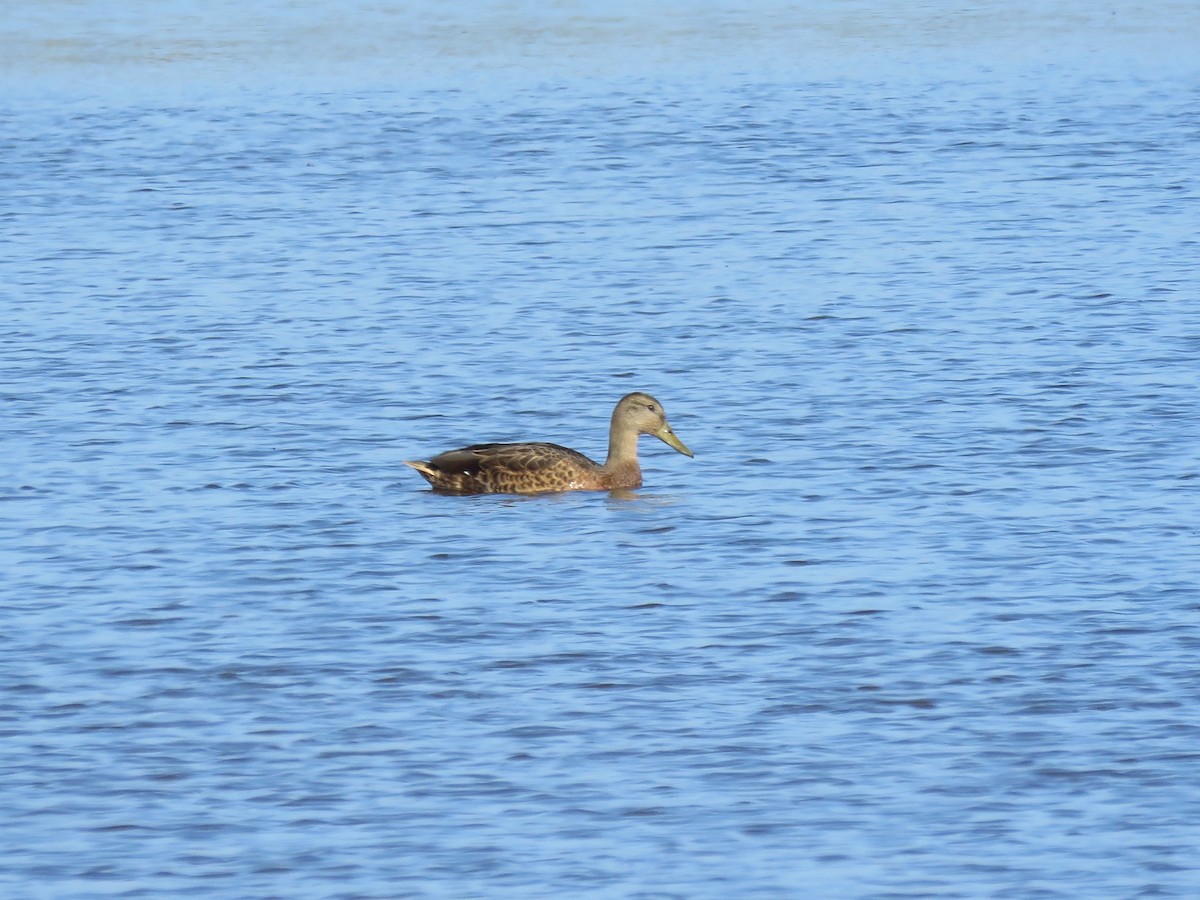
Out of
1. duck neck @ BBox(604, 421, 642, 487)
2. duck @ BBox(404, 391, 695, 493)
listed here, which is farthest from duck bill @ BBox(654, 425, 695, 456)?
duck neck @ BBox(604, 421, 642, 487)

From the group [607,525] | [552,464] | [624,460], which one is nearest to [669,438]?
[624,460]

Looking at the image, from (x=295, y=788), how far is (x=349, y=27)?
29421 mm

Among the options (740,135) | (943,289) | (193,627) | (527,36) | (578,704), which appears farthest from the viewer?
(527,36)

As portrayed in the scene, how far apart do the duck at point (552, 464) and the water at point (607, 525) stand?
0.39 feet

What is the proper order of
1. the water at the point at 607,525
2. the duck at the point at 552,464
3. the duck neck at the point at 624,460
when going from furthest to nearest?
the duck neck at the point at 624,460 → the duck at the point at 552,464 → the water at the point at 607,525

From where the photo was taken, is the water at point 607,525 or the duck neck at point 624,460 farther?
the duck neck at point 624,460

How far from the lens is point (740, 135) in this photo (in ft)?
92.7

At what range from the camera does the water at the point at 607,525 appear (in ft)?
27.7

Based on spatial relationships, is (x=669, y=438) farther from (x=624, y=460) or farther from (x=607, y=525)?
(x=607, y=525)

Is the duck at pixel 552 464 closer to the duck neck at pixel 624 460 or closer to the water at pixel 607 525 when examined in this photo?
the duck neck at pixel 624 460

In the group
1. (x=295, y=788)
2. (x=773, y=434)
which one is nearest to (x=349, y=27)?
(x=773, y=434)

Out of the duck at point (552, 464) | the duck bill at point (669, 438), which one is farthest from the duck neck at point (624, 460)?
the duck bill at point (669, 438)

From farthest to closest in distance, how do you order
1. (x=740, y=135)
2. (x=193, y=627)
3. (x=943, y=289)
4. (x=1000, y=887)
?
(x=740, y=135) → (x=943, y=289) → (x=193, y=627) → (x=1000, y=887)

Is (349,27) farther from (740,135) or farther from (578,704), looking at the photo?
(578,704)
